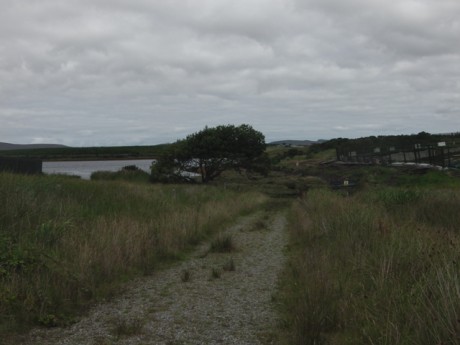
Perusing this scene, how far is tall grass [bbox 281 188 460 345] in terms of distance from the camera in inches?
164

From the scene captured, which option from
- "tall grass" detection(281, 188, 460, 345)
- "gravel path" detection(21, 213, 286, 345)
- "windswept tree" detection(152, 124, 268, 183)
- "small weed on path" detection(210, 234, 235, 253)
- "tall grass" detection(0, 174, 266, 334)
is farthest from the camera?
"windswept tree" detection(152, 124, 268, 183)

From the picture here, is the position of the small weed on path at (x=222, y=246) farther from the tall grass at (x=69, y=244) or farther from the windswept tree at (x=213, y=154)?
the windswept tree at (x=213, y=154)

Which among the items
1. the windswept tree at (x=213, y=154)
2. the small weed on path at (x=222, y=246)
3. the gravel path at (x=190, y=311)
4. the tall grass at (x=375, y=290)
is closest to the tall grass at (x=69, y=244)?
the gravel path at (x=190, y=311)

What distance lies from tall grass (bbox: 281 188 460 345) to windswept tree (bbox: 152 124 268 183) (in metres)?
34.4

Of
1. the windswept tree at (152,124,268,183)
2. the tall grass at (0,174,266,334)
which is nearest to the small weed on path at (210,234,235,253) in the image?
the tall grass at (0,174,266,334)

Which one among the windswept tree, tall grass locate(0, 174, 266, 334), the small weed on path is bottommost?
the small weed on path

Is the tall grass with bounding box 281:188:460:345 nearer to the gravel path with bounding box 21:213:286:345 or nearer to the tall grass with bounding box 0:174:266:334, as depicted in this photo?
the gravel path with bounding box 21:213:286:345

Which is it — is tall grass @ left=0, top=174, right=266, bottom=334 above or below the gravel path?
above

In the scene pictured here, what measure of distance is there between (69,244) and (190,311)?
128 inches

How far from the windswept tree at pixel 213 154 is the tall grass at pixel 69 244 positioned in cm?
2743

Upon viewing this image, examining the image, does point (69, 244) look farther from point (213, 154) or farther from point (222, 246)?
point (213, 154)

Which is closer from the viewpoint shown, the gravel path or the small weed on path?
the gravel path

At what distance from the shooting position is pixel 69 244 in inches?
356

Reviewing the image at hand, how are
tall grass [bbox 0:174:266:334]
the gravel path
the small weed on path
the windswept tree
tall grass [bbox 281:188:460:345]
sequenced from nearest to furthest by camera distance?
tall grass [bbox 281:188:460:345] → the gravel path → tall grass [bbox 0:174:266:334] → the small weed on path → the windswept tree
